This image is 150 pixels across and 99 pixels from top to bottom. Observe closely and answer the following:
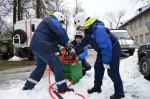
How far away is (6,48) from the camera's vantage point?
707 inches

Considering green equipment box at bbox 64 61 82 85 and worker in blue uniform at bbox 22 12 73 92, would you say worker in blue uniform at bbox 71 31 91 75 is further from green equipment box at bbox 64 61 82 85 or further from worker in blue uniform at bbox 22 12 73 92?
worker in blue uniform at bbox 22 12 73 92

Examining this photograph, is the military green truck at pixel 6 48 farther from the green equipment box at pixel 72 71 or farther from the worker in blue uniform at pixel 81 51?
the green equipment box at pixel 72 71

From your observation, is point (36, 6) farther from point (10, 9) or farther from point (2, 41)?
point (2, 41)

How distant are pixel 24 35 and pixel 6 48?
131 inches

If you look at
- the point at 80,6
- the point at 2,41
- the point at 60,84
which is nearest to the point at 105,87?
the point at 60,84

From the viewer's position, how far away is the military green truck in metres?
17.8

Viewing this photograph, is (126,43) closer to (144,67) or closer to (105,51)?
(144,67)

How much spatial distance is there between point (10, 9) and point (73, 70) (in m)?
17.8

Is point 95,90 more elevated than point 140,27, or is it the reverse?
point 140,27

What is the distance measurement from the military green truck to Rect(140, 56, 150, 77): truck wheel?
41.1 ft

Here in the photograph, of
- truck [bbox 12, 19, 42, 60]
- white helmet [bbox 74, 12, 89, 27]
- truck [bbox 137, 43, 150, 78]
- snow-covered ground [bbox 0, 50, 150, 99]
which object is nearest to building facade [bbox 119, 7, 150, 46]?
truck [bbox 12, 19, 42, 60]

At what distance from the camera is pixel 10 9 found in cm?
2222

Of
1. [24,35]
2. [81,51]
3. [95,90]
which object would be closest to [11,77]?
[81,51]

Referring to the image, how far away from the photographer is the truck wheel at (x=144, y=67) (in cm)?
678
